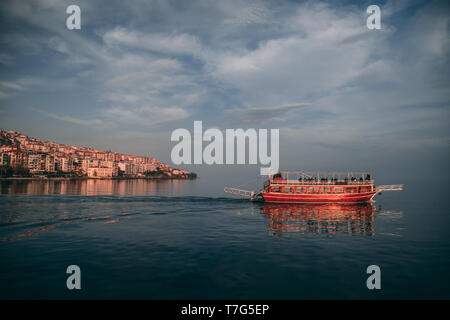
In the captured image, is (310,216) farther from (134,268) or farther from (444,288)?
(134,268)

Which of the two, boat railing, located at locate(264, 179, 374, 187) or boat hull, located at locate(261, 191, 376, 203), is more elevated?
boat railing, located at locate(264, 179, 374, 187)

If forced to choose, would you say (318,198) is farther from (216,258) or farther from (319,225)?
(216,258)

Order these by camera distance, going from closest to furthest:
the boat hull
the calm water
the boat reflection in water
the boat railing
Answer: the calm water < the boat reflection in water < the boat hull < the boat railing

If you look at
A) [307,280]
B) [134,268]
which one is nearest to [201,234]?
[134,268]

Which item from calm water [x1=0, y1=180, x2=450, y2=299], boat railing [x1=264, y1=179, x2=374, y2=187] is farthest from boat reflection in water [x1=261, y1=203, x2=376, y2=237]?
boat railing [x1=264, y1=179, x2=374, y2=187]

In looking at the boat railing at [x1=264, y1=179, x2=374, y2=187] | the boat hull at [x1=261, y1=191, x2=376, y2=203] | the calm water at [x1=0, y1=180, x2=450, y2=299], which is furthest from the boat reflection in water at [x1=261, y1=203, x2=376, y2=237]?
the boat railing at [x1=264, y1=179, x2=374, y2=187]

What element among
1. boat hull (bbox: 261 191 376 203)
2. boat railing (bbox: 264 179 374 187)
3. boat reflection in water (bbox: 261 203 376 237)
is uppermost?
boat railing (bbox: 264 179 374 187)

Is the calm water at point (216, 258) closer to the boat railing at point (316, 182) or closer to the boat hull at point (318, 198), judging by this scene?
the boat hull at point (318, 198)

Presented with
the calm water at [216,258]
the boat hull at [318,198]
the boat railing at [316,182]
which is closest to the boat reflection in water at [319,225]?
the calm water at [216,258]

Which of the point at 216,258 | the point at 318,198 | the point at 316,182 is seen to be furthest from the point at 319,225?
Answer: the point at 316,182

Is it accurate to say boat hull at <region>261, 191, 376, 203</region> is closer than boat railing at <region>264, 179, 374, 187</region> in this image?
Yes

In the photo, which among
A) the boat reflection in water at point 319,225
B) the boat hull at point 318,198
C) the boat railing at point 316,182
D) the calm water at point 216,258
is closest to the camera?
the calm water at point 216,258

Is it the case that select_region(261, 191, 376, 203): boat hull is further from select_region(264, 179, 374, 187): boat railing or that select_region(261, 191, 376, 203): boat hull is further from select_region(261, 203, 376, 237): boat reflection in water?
select_region(261, 203, 376, 237): boat reflection in water

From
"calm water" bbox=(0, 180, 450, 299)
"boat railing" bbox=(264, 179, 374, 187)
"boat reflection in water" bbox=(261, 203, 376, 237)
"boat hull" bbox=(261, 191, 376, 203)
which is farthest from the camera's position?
"boat railing" bbox=(264, 179, 374, 187)
